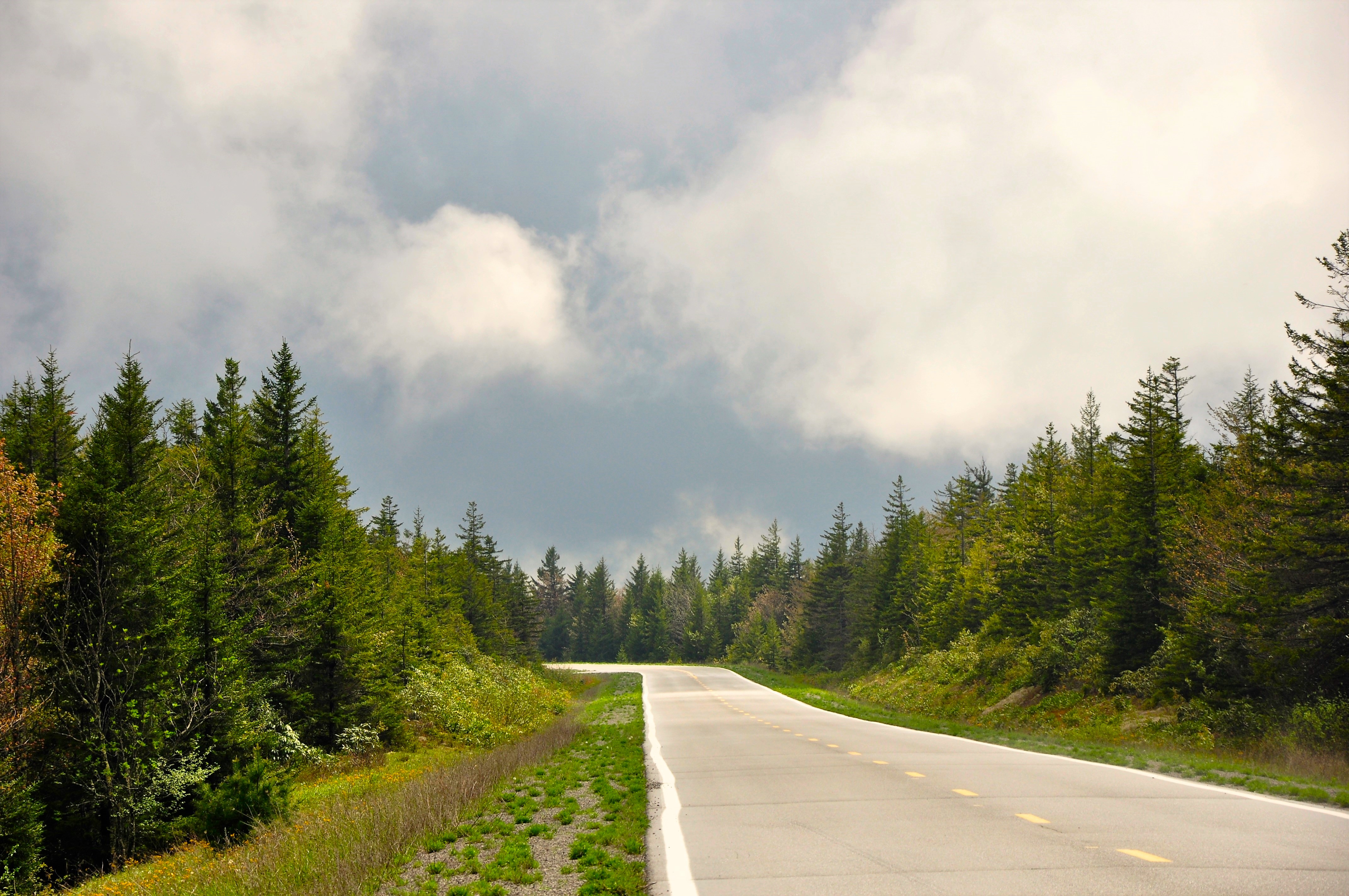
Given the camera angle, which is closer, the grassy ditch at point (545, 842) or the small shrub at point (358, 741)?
the grassy ditch at point (545, 842)

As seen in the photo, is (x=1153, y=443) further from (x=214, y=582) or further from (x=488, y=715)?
(x=214, y=582)

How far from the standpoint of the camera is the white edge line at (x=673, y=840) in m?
6.21

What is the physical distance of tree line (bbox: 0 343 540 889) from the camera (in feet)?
59.5

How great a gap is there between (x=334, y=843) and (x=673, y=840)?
4.82 meters

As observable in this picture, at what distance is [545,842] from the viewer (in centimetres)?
934

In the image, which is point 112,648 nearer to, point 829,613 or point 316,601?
point 316,601

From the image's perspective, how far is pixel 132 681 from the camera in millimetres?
19391

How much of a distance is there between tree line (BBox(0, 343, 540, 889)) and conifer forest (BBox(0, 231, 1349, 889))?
0.26 ft

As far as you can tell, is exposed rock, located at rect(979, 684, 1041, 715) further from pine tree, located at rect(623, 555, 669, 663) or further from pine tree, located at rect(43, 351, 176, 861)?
pine tree, located at rect(623, 555, 669, 663)

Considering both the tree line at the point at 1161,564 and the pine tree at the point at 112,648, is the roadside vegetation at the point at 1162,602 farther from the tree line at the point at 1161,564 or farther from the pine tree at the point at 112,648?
the pine tree at the point at 112,648

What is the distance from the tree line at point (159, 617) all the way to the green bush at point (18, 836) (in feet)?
0.14

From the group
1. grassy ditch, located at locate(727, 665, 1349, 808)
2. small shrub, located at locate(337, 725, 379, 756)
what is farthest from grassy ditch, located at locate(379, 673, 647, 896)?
small shrub, located at locate(337, 725, 379, 756)

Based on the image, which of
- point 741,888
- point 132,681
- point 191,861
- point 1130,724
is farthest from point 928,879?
point 1130,724

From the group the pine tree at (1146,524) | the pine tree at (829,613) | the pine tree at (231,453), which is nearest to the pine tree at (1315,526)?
the pine tree at (1146,524)
